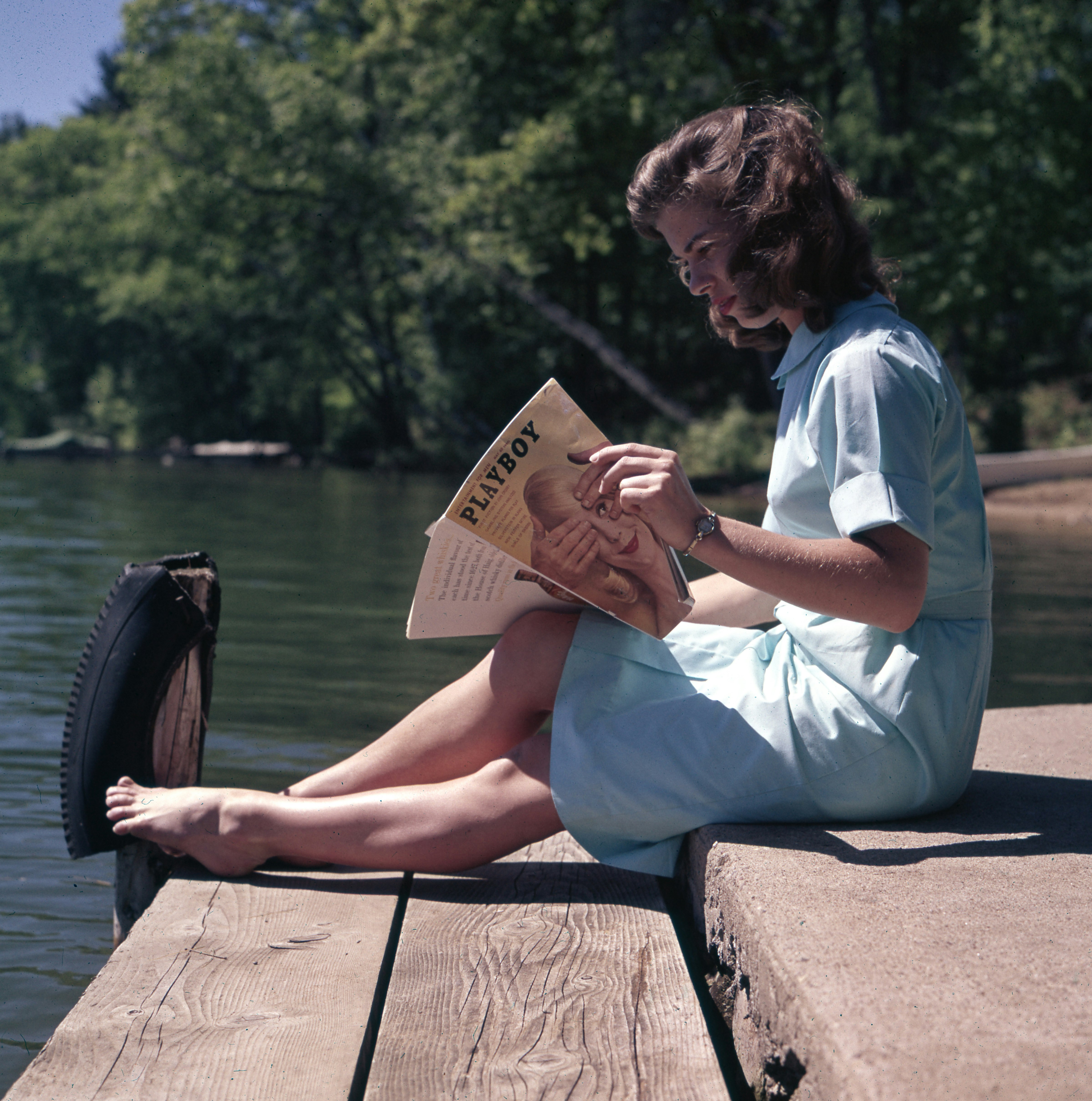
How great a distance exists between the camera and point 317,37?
2864 centimetres

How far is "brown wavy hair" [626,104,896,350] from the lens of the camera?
227cm

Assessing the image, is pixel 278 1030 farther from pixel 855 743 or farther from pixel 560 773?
pixel 855 743

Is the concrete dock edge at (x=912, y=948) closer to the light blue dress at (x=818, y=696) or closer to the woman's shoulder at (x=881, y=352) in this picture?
the light blue dress at (x=818, y=696)

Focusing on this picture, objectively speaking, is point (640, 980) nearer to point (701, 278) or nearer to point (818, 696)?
point (818, 696)

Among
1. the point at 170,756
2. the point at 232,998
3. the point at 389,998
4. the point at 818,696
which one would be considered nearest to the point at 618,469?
the point at 818,696

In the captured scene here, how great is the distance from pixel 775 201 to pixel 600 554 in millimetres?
717

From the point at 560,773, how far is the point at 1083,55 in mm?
20745

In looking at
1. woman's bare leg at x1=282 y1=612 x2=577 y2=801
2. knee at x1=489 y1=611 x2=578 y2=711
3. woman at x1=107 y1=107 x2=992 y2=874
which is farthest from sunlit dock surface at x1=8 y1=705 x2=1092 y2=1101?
knee at x1=489 y1=611 x2=578 y2=711

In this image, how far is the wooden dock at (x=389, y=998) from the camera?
174 centimetres

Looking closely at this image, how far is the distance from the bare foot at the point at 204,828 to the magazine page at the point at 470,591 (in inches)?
21.0

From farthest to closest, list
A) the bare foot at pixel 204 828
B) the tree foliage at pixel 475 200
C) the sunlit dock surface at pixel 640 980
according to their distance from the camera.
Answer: the tree foliage at pixel 475 200
the bare foot at pixel 204 828
the sunlit dock surface at pixel 640 980

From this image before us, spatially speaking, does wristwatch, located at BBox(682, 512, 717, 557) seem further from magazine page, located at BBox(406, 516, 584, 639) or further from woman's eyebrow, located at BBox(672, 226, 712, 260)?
woman's eyebrow, located at BBox(672, 226, 712, 260)

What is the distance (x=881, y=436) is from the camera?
206 centimetres

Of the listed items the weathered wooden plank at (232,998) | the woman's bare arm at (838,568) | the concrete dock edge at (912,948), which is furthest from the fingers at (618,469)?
the weathered wooden plank at (232,998)
